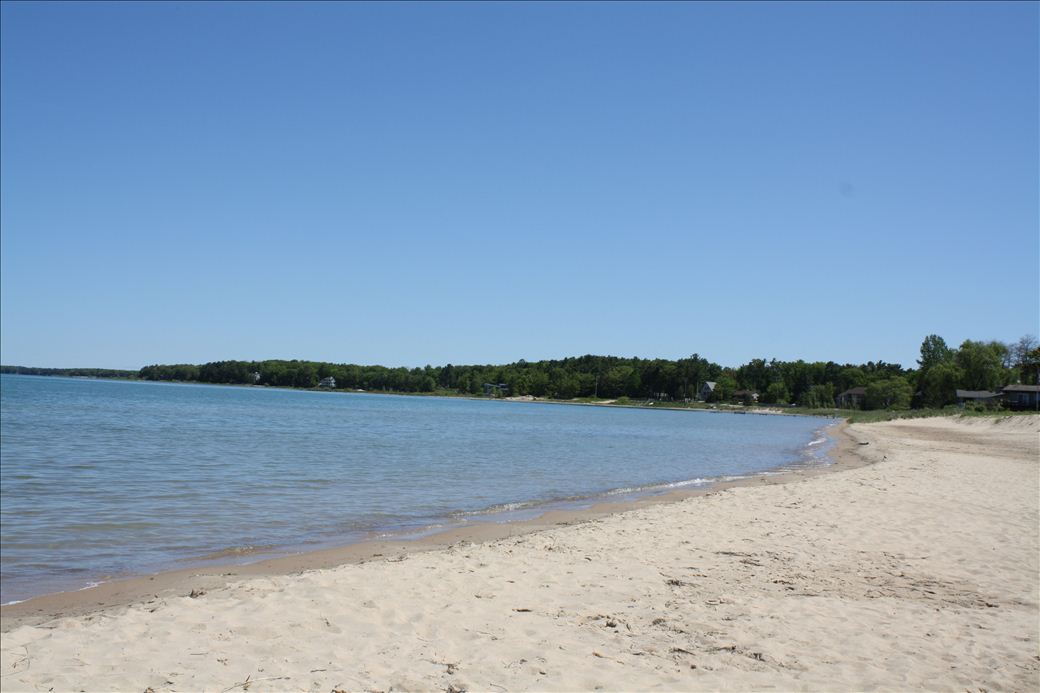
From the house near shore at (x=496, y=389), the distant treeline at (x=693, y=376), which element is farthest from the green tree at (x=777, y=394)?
the house near shore at (x=496, y=389)

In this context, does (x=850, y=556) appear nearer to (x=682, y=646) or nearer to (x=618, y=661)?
(x=682, y=646)

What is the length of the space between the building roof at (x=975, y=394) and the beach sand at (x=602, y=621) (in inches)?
3323

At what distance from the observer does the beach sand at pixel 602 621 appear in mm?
4582

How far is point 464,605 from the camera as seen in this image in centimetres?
631

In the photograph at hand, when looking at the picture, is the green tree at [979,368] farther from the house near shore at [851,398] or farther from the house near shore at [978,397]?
the house near shore at [851,398]

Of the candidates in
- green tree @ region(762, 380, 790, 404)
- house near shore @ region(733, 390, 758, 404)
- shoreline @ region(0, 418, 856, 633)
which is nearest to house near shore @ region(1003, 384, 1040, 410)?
green tree @ region(762, 380, 790, 404)

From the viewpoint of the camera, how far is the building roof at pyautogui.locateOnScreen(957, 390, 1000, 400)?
79625 mm

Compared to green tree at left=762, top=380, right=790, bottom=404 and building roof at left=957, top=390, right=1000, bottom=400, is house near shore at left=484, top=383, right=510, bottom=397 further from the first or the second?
building roof at left=957, top=390, right=1000, bottom=400

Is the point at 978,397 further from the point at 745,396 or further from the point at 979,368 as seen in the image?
the point at 745,396

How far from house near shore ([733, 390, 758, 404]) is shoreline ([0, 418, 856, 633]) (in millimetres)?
131957

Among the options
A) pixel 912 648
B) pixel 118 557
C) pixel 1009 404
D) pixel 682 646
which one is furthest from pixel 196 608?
pixel 1009 404

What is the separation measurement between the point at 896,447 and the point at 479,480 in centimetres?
2139

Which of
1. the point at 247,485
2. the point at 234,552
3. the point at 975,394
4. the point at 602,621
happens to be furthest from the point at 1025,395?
the point at 234,552

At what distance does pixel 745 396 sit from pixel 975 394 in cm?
6179
